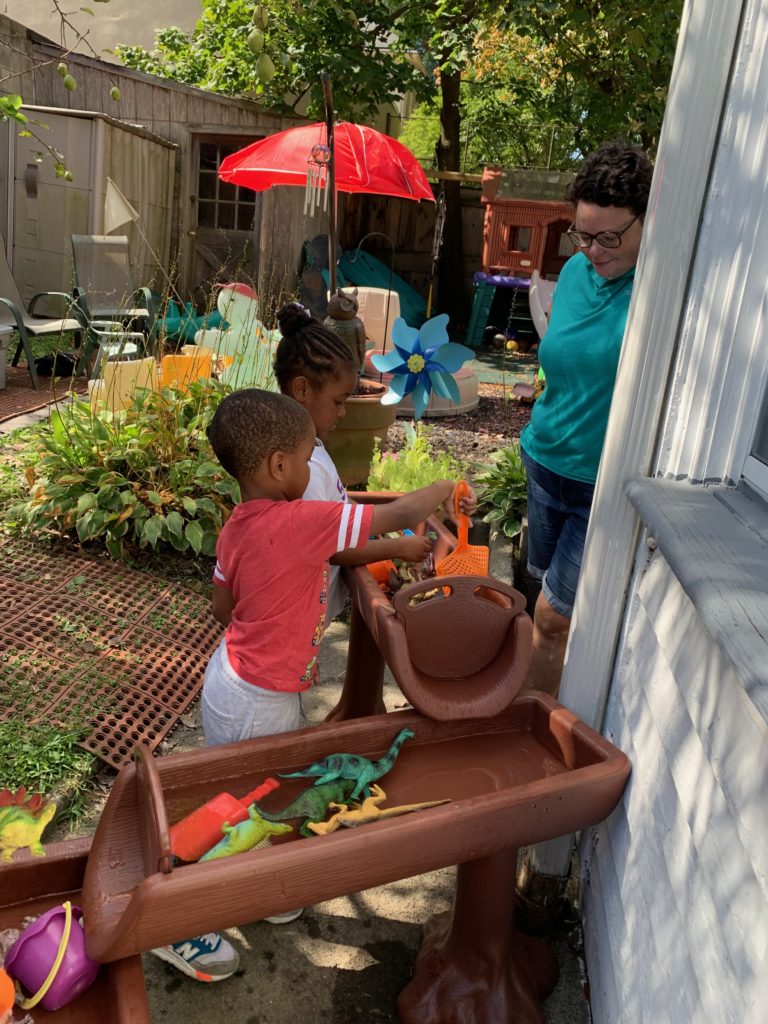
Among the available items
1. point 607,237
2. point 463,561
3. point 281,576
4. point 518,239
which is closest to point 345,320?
Answer: point 607,237

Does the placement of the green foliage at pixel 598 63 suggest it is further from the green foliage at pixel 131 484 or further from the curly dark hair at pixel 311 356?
the curly dark hair at pixel 311 356

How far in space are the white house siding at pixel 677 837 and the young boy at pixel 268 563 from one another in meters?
0.62

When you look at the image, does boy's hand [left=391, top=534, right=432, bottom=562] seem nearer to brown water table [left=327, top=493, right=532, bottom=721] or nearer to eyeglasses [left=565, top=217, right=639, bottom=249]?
brown water table [left=327, top=493, right=532, bottom=721]

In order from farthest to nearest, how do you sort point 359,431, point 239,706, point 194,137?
point 194,137
point 359,431
point 239,706

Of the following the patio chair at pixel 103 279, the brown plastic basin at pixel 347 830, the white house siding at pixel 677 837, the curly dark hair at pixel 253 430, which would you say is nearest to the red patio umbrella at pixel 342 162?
the patio chair at pixel 103 279

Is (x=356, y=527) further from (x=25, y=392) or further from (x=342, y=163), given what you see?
(x=342, y=163)

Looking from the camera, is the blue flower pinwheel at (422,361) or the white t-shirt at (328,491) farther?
the blue flower pinwheel at (422,361)

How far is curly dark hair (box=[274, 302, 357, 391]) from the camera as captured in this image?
2.31m

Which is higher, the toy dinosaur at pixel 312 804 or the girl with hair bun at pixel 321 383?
the girl with hair bun at pixel 321 383

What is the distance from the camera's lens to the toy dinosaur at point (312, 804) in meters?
1.69

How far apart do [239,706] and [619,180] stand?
1684 millimetres

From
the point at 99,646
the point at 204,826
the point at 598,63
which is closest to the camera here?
the point at 204,826

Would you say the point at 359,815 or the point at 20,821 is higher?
the point at 359,815

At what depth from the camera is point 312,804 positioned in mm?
1714
